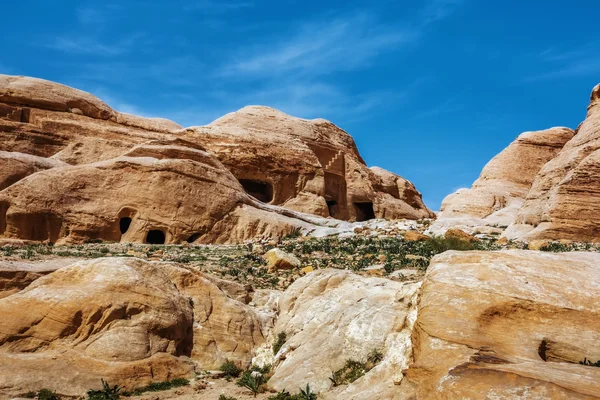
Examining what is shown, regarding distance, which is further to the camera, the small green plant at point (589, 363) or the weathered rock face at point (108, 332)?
the weathered rock face at point (108, 332)

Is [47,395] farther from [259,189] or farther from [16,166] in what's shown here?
[259,189]

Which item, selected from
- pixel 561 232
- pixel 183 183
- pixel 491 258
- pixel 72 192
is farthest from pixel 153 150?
pixel 491 258

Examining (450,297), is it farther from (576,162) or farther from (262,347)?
(576,162)

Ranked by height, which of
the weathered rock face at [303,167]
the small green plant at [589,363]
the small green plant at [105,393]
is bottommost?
the small green plant at [105,393]

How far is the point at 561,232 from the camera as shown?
97.6 feet

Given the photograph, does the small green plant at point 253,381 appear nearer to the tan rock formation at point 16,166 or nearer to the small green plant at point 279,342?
the small green plant at point 279,342

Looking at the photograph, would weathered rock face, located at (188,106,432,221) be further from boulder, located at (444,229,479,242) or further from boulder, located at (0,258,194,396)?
boulder, located at (0,258,194,396)

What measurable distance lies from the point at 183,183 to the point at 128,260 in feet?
58.9

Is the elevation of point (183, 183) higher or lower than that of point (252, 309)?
higher

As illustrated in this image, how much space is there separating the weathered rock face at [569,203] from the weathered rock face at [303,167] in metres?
19.5

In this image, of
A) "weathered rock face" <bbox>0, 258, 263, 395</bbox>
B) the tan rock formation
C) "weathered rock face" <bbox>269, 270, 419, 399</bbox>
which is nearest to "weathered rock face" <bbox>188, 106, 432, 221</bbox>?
the tan rock formation

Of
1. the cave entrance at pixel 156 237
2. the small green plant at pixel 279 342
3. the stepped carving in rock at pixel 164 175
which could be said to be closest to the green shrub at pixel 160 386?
the small green plant at pixel 279 342

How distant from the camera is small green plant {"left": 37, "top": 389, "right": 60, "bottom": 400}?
36.7 feet

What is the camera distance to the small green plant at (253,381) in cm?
1243
